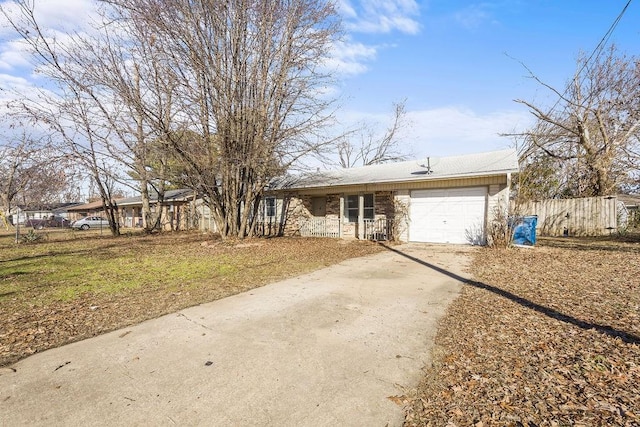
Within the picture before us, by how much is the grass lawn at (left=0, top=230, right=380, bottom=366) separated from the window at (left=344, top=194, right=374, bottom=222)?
3298 mm

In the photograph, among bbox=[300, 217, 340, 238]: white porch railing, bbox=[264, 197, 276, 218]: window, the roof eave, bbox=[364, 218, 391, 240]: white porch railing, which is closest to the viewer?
the roof eave

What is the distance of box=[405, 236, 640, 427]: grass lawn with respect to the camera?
7.43 ft

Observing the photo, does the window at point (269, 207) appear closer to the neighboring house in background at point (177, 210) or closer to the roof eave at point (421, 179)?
the roof eave at point (421, 179)

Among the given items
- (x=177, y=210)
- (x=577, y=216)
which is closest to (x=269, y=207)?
(x=177, y=210)

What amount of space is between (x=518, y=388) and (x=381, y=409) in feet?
3.99

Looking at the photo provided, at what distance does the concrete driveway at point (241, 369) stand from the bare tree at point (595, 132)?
1791 cm

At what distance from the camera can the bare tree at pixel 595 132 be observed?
1608cm

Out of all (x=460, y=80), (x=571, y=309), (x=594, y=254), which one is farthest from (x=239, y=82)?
(x=594, y=254)

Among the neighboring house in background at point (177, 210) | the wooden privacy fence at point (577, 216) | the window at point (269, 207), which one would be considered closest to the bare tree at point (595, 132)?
the wooden privacy fence at point (577, 216)

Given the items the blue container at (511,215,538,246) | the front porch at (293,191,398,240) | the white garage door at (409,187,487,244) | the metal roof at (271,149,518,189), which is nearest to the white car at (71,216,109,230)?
the front porch at (293,191,398,240)

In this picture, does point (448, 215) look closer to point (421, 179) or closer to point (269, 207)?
point (421, 179)

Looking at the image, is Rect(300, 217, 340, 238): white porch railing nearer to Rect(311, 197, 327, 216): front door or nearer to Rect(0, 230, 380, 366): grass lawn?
Rect(311, 197, 327, 216): front door

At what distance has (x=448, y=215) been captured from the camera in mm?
11906

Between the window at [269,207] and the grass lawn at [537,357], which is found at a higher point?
the window at [269,207]
